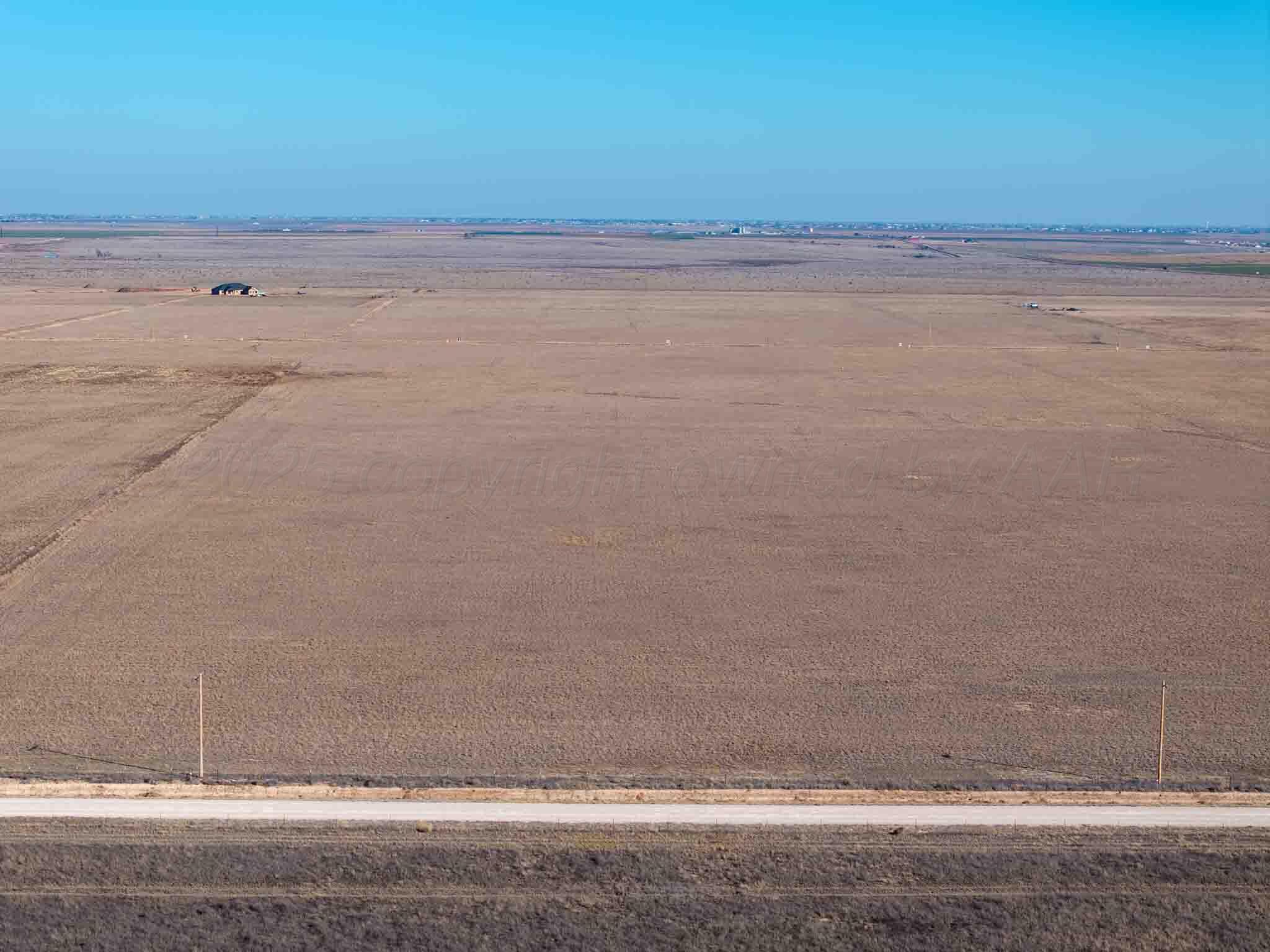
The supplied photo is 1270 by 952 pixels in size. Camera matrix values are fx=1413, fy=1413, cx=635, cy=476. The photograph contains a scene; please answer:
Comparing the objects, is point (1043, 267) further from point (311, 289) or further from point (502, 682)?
point (502, 682)

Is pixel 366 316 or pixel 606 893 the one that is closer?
pixel 606 893

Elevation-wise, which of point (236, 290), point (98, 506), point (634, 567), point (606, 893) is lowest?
point (606, 893)

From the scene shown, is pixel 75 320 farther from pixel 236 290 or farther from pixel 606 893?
pixel 606 893

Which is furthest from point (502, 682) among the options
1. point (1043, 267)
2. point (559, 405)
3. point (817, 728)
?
point (1043, 267)

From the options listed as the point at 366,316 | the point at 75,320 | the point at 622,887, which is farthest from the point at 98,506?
the point at 366,316

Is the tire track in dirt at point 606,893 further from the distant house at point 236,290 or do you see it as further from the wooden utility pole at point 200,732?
the distant house at point 236,290

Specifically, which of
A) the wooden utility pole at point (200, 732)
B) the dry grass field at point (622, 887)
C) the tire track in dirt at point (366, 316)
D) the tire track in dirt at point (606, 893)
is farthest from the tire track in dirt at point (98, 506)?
the tire track in dirt at point (366, 316)
